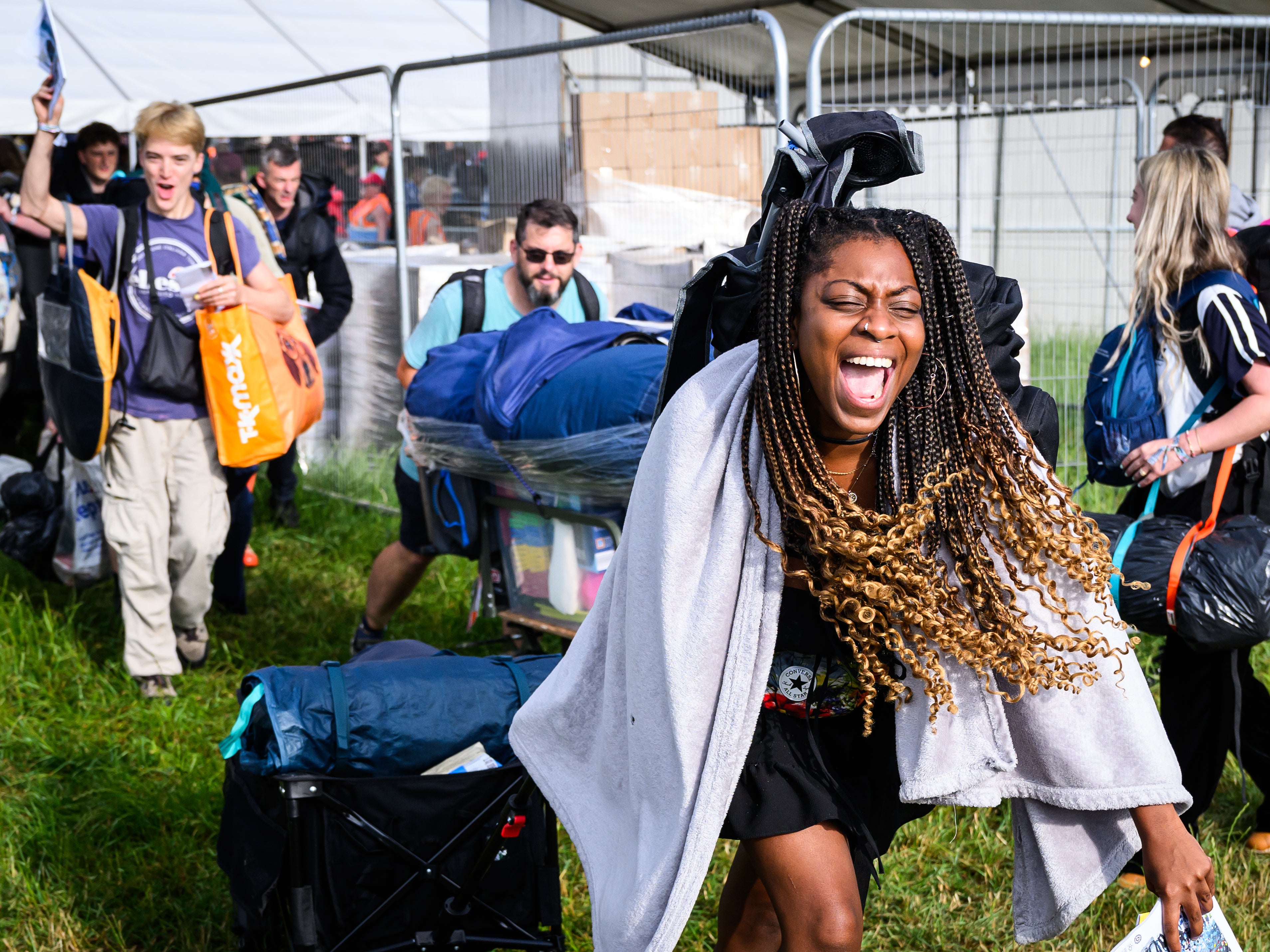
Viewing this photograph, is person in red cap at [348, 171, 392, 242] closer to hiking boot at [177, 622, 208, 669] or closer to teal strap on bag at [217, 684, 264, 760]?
hiking boot at [177, 622, 208, 669]

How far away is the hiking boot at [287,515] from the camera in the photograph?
23.9 ft

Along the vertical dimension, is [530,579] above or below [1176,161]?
below

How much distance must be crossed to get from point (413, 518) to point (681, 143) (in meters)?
1.77

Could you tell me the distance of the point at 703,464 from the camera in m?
1.93

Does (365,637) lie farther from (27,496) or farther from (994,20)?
(994,20)

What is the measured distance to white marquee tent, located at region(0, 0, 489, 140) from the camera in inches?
368

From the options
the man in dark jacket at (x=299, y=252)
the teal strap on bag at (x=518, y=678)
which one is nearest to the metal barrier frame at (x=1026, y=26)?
the teal strap on bag at (x=518, y=678)

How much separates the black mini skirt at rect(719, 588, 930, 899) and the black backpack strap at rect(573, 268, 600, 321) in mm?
3074

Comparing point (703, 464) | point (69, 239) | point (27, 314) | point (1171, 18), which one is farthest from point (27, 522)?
point (1171, 18)

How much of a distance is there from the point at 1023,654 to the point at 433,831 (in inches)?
56.2

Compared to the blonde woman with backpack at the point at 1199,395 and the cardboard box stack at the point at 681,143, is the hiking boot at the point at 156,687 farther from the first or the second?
the blonde woman with backpack at the point at 1199,395

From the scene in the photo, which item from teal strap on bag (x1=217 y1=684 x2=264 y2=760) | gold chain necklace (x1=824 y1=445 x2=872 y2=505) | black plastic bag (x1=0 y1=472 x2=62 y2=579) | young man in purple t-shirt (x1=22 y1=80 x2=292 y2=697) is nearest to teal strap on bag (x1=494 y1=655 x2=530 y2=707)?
teal strap on bag (x1=217 y1=684 x2=264 y2=760)

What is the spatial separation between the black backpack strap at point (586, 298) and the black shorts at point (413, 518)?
0.90m

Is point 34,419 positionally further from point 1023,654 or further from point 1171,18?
point 1023,654
